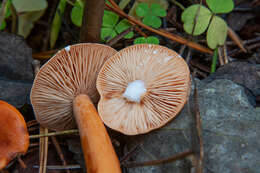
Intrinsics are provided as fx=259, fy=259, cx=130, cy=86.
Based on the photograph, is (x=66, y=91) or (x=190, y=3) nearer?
(x=66, y=91)

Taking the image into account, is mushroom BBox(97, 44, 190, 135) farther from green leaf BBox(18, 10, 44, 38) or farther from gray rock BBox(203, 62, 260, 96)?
green leaf BBox(18, 10, 44, 38)

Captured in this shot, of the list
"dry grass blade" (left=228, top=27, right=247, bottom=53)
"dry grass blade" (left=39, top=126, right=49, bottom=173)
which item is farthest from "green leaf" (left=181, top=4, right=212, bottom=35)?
"dry grass blade" (left=39, top=126, right=49, bottom=173)

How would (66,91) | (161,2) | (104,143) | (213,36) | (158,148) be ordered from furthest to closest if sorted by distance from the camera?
(161,2) < (213,36) < (66,91) < (158,148) < (104,143)

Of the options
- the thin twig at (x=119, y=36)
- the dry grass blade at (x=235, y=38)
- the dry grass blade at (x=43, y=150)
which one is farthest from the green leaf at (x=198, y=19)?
the dry grass blade at (x=43, y=150)

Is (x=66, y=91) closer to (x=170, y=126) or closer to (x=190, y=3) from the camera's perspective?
(x=170, y=126)

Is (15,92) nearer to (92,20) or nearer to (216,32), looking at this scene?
(92,20)

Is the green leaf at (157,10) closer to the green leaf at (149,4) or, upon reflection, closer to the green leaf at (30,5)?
the green leaf at (149,4)

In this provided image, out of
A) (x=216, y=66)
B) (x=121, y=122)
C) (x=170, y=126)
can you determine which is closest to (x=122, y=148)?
(x=121, y=122)
